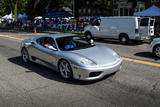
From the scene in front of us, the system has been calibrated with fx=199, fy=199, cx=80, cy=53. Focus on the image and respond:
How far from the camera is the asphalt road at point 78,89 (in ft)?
15.0

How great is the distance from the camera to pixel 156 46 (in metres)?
9.13

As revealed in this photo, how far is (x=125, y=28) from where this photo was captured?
14039 millimetres

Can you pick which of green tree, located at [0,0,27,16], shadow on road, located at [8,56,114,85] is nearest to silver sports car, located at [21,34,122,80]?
shadow on road, located at [8,56,114,85]

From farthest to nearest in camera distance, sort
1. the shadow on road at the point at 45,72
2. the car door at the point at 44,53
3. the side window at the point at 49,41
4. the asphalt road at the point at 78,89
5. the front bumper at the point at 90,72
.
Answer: the side window at the point at 49,41
the car door at the point at 44,53
the shadow on road at the point at 45,72
the front bumper at the point at 90,72
the asphalt road at the point at 78,89

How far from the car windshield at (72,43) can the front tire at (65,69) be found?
529 millimetres

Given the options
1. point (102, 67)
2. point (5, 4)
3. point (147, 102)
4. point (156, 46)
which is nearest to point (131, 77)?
point (102, 67)

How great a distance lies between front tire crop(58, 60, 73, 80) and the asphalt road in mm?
178

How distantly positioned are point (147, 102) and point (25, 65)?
513cm

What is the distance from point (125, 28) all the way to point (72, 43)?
26.7 feet

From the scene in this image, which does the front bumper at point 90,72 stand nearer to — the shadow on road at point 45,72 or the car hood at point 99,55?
the car hood at point 99,55

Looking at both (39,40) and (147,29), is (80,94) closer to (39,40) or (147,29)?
(39,40)

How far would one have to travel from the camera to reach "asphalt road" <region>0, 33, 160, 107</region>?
4.58 m

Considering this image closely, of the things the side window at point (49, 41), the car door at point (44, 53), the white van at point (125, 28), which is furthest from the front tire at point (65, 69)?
the white van at point (125, 28)

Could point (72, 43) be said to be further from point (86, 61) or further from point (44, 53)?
point (86, 61)
